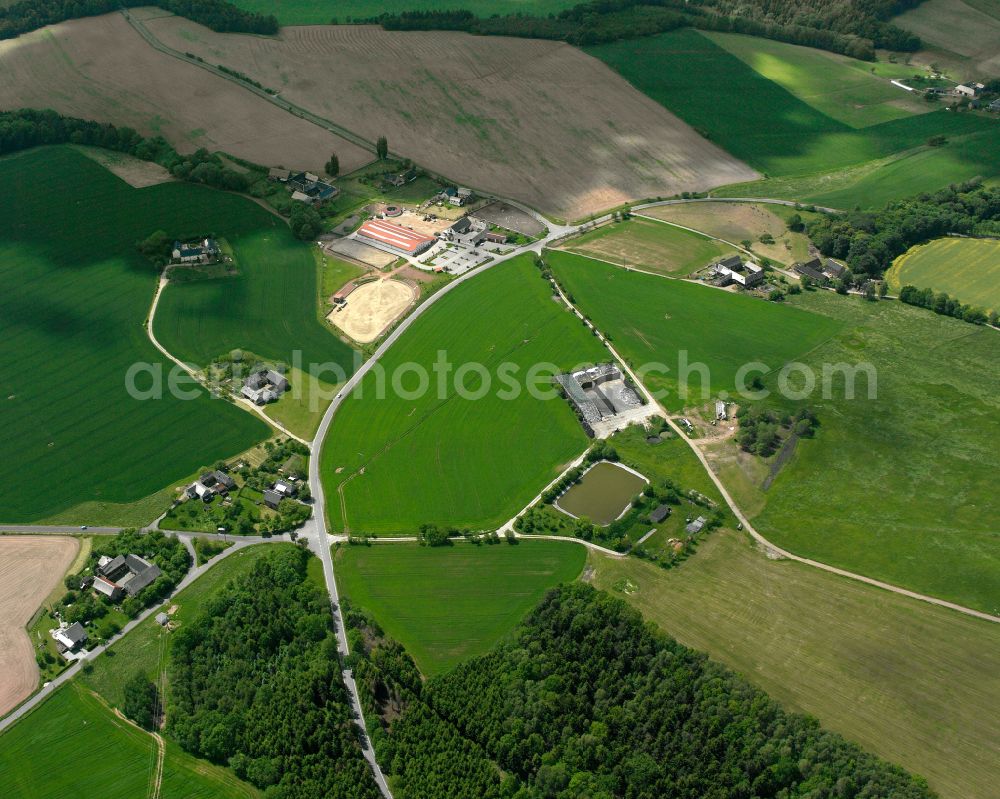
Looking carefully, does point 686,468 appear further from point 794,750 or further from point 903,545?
point 794,750

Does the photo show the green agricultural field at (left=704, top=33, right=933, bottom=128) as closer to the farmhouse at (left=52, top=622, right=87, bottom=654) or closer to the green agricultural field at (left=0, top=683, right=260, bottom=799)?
the farmhouse at (left=52, top=622, right=87, bottom=654)

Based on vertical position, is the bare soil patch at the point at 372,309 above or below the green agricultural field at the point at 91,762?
above

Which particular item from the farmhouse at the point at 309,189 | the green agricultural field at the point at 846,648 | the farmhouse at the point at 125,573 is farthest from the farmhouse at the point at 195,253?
the green agricultural field at the point at 846,648

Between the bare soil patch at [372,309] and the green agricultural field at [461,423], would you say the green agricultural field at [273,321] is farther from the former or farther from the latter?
the green agricultural field at [461,423]

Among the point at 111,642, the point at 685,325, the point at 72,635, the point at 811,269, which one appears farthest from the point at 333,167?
the point at 72,635

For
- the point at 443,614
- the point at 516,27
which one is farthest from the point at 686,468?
the point at 516,27

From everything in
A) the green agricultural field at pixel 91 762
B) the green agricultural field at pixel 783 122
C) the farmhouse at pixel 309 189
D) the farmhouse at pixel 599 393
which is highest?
the green agricultural field at pixel 783 122
